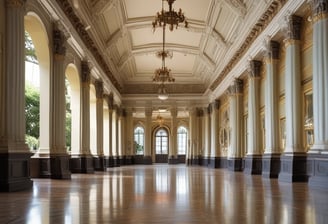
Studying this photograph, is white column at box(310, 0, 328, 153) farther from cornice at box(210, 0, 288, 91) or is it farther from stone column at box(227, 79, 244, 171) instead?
stone column at box(227, 79, 244, 171)

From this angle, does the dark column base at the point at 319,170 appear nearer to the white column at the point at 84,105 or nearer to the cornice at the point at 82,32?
the cornice at the point at 82,32

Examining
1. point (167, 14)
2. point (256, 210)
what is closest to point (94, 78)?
point (167, 14)

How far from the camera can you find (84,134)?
19.9m

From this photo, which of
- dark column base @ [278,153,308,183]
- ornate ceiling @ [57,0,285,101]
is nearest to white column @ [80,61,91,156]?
ornate ceiling @ [57,0,285,101]

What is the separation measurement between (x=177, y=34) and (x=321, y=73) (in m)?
15.3

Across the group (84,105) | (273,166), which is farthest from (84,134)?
(273,166)

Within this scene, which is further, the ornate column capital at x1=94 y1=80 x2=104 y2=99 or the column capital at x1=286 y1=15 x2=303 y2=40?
the ornate column capital at x1=94 y1=80 x2=104 y2=99

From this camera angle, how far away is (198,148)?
3688 centimetres

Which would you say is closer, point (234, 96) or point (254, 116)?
point (254, 116)

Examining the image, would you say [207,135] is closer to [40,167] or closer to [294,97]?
[294,97]

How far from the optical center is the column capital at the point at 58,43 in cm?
1434

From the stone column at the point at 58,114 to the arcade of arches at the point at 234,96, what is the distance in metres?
0.03

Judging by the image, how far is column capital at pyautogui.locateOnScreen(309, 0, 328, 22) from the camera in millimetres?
10625

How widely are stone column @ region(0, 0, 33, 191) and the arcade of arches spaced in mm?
22
